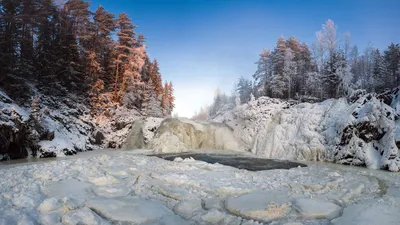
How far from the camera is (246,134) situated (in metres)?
17.9

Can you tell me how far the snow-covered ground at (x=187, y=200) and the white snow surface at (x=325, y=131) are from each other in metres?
4.62

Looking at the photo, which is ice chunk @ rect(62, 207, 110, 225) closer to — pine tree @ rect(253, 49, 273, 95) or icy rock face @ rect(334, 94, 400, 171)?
icy rock face @ rect(334, 94, 400, 171)

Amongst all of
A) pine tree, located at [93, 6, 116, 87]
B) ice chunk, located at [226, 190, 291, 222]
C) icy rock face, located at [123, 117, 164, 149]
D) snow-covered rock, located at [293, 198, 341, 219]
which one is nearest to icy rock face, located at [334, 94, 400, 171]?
snow-covered rock, located at [293, 198, 341, 219]

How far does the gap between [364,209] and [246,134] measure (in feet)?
44.1

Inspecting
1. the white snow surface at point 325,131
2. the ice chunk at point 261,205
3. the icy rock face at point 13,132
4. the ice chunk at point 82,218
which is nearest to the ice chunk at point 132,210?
the ice chunk at point 82,218

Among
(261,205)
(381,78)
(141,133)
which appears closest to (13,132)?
(141,133)


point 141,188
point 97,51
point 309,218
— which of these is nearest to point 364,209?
point 309,218

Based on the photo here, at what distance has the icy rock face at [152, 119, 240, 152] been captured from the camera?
58.1ft

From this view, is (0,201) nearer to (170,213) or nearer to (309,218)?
(170,213)

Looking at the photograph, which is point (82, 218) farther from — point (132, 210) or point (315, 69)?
point (315, 69)

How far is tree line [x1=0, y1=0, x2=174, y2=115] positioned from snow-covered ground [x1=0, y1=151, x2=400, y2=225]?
42.7 feet

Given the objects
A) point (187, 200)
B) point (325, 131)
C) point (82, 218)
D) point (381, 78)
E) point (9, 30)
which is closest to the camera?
point (82, 218)

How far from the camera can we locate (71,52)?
2119 cm

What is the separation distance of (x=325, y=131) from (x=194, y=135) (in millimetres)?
9237
